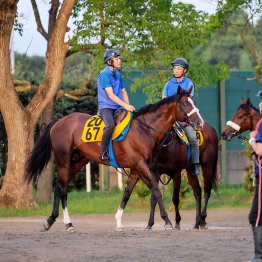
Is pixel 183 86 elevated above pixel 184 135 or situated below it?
above

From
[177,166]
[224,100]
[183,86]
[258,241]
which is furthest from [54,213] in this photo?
[224,100]

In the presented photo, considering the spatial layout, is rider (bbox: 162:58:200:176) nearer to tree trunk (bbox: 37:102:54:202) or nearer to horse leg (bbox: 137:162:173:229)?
horse leg (bbox: 137:162:173:229)

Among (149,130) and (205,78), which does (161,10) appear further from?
(149,130)

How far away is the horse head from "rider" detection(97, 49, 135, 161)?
0.73m

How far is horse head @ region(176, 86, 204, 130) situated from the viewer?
16.1 meters

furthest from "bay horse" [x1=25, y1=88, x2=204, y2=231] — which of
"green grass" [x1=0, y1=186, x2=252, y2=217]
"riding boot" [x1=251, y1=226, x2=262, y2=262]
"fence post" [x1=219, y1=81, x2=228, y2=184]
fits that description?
"fence post" [x1=219, y1=81, x2=228, y2=184]

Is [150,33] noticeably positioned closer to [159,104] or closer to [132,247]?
[159,104]

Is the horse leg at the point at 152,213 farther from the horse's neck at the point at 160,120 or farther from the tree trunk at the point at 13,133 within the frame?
the tree trunk at the point at 13,133

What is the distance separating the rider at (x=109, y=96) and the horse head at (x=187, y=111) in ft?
2.41

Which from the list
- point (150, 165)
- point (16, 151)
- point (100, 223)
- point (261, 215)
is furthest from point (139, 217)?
point (261, 215)

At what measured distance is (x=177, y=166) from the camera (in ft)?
56.6

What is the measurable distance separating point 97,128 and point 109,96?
778mm

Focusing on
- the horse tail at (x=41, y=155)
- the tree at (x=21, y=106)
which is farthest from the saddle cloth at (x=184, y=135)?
the tree at (x=21, y=106)

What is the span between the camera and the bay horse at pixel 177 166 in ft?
54.7
